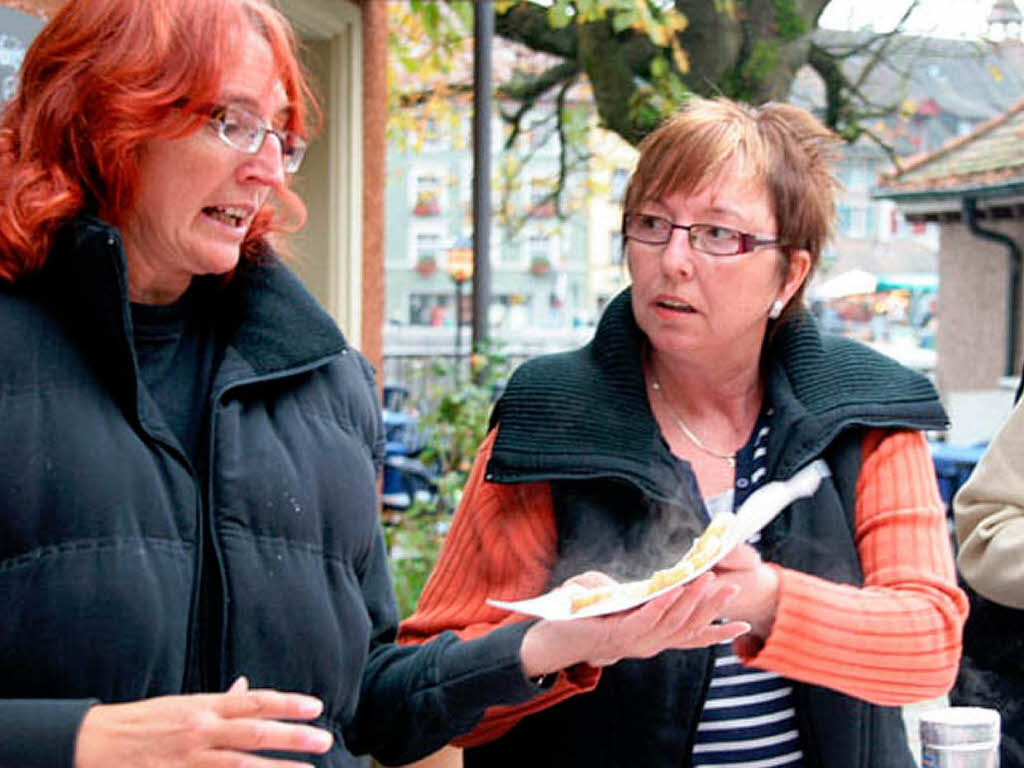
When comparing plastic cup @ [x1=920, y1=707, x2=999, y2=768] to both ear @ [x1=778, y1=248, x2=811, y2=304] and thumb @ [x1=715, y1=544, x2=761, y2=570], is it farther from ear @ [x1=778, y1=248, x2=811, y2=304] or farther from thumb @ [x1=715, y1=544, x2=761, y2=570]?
ear @ [x1=778, y1=248, x2=811, y2=304]

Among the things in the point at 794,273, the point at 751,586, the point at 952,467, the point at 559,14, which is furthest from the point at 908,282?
the point at 751,586

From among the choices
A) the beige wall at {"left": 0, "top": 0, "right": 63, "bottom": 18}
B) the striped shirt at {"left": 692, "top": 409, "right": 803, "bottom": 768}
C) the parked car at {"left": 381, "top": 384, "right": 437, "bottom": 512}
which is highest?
the beige wall at {"left": 0, "top": 0, "right": 63, "bottom": 18}

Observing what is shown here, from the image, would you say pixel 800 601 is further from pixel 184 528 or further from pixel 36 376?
pixel 36 376

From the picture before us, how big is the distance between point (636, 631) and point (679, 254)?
615 mm

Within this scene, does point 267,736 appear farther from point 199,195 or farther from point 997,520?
point 997,520

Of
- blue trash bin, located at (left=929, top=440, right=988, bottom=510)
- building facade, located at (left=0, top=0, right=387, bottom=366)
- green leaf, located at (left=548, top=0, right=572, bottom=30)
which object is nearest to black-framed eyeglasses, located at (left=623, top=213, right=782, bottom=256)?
building facade, located at (left=0, top=0, right=387, bottom=366)

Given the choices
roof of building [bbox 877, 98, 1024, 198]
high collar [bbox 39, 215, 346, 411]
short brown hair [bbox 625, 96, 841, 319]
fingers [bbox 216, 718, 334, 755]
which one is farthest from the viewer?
roof of building [bbox 877, 98, 1024, 198]

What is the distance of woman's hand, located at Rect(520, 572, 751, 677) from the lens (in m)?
1.71

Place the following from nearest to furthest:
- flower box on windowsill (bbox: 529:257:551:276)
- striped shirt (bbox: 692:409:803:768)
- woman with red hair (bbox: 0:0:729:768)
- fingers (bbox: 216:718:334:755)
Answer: fingers (bbox: 216:718:334:755)
woman with red hair (bbox: 0:0:729:768)
striped shirt (bbox: 692:409:803:768)
flower box on windowsill (bbox: 529:257:551:276)

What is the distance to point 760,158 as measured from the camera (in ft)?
6.93

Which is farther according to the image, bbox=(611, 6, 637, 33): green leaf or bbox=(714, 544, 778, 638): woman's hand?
bbox=(611, 6, 637, 33): green leaf

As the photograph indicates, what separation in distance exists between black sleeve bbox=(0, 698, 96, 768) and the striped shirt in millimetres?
912

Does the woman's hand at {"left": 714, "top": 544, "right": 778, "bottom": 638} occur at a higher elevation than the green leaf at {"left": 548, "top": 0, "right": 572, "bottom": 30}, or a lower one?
lower

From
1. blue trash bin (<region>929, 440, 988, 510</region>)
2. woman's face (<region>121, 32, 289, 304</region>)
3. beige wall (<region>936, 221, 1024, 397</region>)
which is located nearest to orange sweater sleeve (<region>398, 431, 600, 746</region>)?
woman's face (<region>121, 32, 289, 304</region>)
